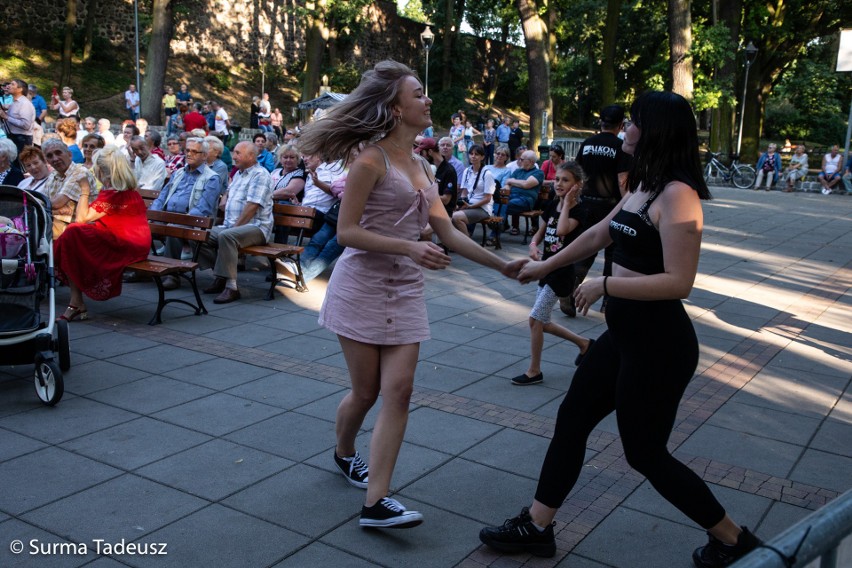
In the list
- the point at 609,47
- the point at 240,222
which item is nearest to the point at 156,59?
the point at 240,222

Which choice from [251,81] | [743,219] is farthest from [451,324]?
[251,81]

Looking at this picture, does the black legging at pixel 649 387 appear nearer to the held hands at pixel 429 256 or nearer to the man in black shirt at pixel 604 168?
the held hands at pixel 429 256

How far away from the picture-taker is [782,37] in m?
29.9

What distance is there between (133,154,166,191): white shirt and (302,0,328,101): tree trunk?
592 inches

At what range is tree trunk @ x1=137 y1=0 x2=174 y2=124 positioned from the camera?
72.9 feet

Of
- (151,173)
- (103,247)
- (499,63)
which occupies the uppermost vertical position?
(499,63)

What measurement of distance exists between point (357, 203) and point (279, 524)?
59.4 inches

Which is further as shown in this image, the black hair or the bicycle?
the bicycle

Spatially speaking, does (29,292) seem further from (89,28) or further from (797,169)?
(89,28)

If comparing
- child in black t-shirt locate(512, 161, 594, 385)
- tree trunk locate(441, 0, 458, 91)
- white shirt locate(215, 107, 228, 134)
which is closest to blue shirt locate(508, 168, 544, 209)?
child in black t-shirt locate(512, 161, 594, 385)

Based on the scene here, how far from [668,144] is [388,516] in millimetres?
1938

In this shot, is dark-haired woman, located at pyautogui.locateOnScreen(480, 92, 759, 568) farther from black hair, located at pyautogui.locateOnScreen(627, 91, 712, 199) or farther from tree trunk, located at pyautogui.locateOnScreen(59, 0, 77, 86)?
tree trunk, located at pyautogui.locateOnScreen(59, 0, 77, 86)

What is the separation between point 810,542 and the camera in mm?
1314

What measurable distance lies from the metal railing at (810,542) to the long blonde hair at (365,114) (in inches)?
99.9
